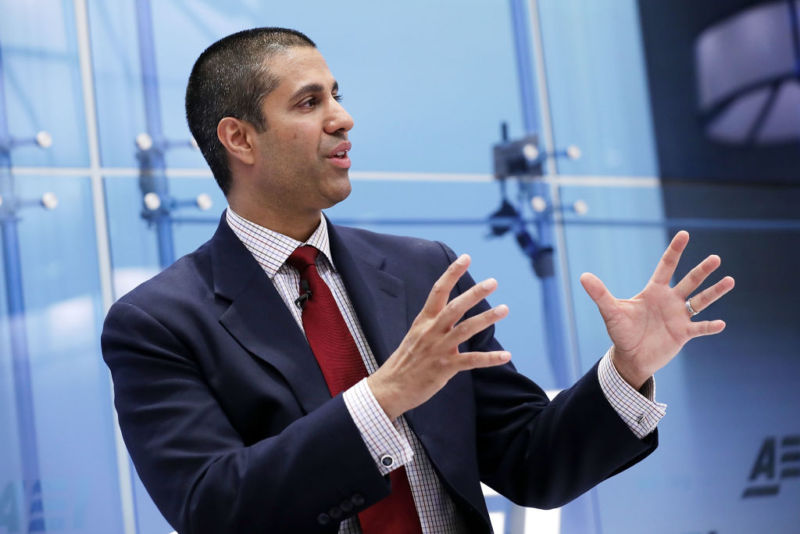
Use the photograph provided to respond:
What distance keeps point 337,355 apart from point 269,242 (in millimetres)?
275

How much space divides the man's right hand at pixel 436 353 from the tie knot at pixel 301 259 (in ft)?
1.52

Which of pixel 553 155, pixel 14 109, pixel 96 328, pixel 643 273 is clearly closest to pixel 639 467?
pixel 643 273

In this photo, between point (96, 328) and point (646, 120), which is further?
point (646, 120)

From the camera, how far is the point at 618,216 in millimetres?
4152

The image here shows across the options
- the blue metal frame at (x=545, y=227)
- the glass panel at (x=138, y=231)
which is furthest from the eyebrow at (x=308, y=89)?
the blue metal frame at (x=545, y=227)

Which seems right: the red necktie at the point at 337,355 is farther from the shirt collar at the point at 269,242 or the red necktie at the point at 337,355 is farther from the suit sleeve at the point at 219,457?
the suit sleeve at the point at 219,457

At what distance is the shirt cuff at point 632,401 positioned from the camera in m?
1.61

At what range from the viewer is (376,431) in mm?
1404

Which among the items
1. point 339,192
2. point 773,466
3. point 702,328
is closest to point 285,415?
point 339,192

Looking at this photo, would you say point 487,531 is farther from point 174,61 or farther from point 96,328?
point 174,61

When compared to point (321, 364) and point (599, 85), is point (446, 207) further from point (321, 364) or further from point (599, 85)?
point (321, 364)

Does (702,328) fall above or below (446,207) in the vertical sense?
below

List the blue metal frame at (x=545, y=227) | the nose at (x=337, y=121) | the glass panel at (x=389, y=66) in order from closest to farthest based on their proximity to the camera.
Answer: the nose at (x=337, y=121) < the glass panel at (x=389, y=66) < the blue metal frame at (x=545, y=227)

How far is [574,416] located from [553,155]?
2518 mm
